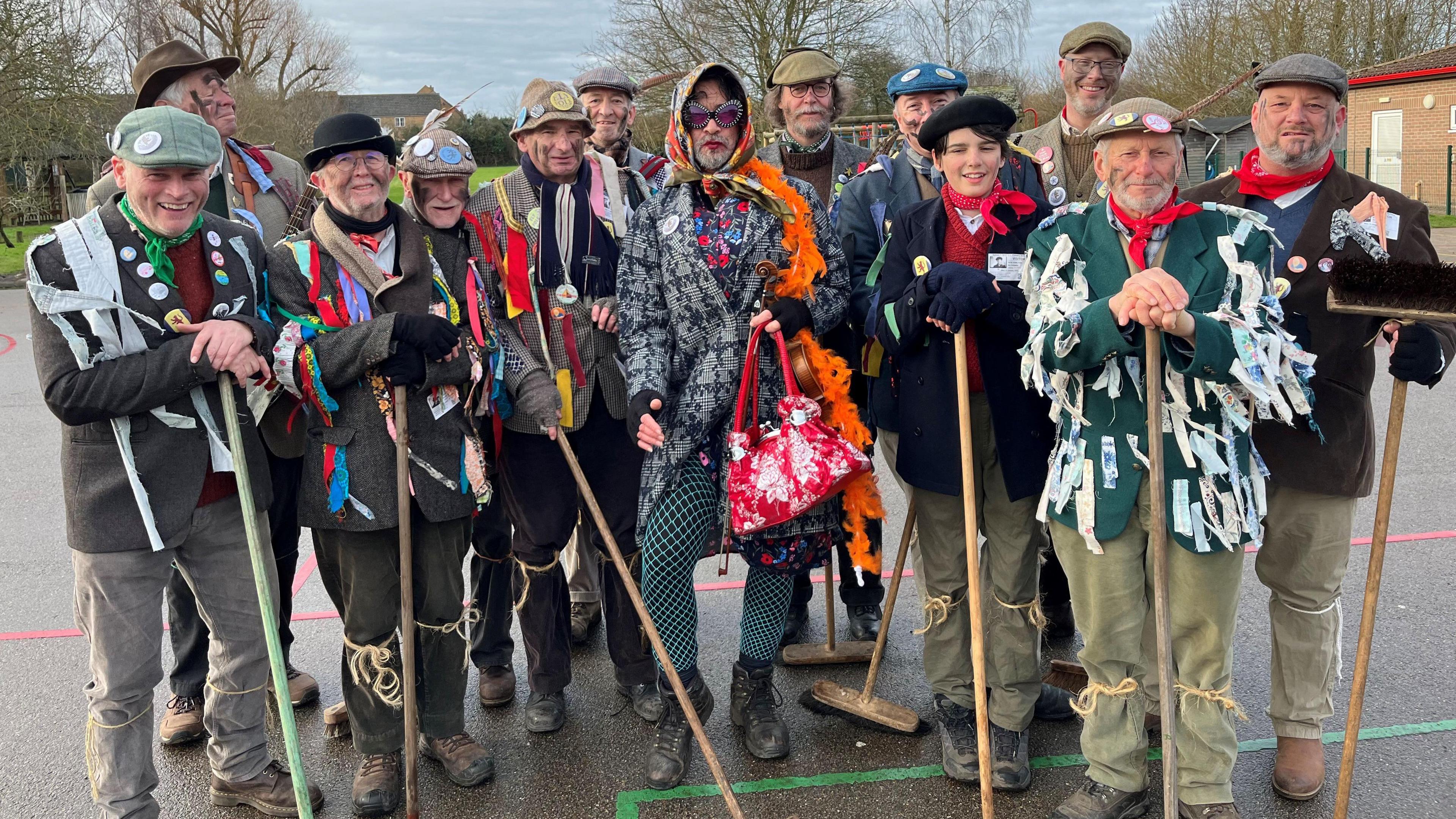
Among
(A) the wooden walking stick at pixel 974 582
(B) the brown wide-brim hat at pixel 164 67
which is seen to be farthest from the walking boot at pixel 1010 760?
(B) the brown wide-brim hat at pixel 164 67

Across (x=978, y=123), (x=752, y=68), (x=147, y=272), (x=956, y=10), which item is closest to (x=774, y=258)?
(x=978, y=123)

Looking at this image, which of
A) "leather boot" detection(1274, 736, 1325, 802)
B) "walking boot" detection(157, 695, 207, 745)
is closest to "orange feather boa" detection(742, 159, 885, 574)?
Answer: "leather boot" detection(1274, 736, 1325, 802)

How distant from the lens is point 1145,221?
295 centimetres

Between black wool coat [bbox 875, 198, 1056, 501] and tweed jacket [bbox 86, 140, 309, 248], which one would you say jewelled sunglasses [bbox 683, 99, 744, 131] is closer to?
black wool coat [bbox 875, 198, 1056, 501]

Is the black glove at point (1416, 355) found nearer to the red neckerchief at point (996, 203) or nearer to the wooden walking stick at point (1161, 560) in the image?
the wooden walking stick at point (1161, 560)

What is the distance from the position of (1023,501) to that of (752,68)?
2238 cm

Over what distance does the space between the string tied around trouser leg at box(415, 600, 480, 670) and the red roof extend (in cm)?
2736

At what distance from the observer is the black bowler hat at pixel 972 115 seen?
321 cm

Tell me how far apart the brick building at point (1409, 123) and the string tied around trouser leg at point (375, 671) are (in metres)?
24.8

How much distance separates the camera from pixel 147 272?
3.01 meters

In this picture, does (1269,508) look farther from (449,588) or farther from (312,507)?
(312,507)

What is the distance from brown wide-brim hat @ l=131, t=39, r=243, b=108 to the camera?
386 cm

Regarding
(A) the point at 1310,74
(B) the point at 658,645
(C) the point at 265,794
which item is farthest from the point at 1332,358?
(C) the point at 265,794

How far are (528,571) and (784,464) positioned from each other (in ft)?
3.84
